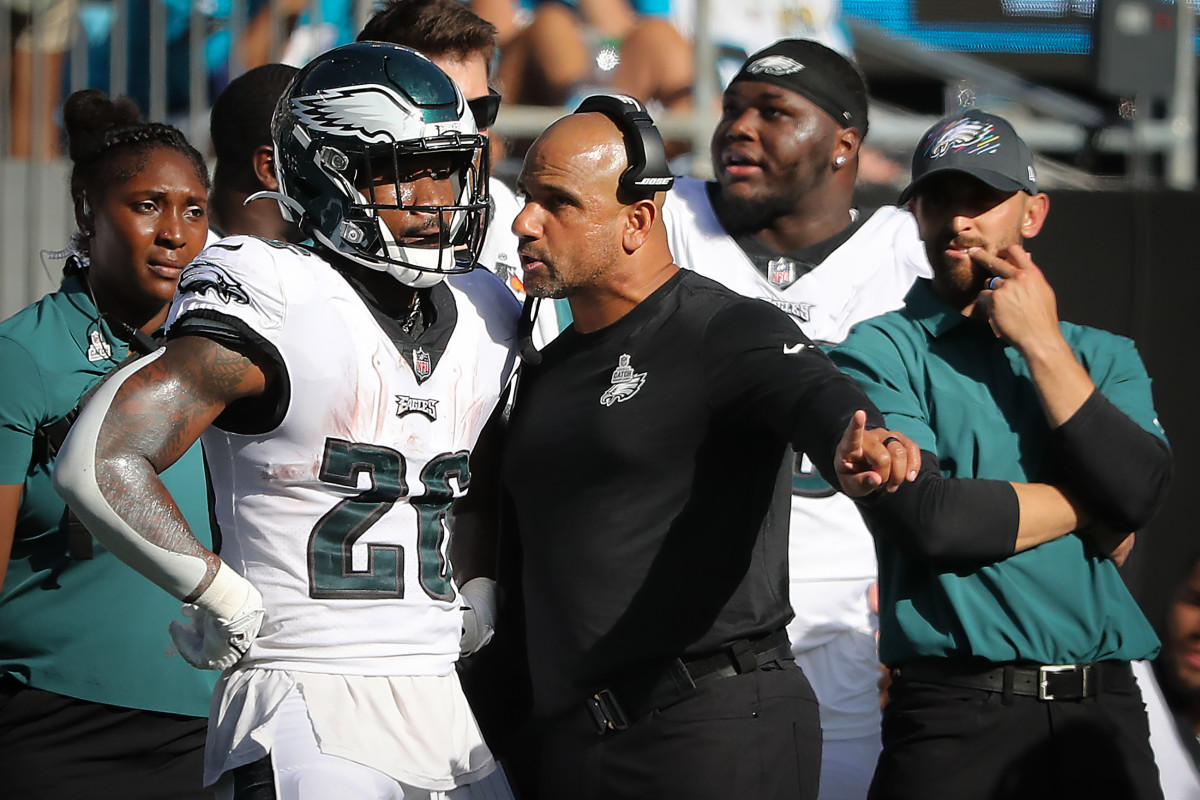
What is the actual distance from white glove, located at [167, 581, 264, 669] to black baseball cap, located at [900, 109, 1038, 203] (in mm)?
1802

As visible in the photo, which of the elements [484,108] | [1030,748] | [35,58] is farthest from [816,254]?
[35,58]

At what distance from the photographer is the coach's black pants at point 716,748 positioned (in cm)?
275

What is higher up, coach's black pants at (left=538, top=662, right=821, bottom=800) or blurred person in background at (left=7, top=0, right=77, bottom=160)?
blurred person in background at (left=7, top=0, right=77, bottom=160)

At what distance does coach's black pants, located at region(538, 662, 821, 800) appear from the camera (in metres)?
2.75

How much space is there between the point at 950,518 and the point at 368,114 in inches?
54.2

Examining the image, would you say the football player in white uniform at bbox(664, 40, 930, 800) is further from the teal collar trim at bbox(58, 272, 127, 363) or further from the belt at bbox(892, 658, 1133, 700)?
the teal collar trim at bbox(58, 272, 127, 363)

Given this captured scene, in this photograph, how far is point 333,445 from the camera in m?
2.71

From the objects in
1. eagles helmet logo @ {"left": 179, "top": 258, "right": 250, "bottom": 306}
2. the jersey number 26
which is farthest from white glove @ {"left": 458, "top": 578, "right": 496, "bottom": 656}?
eagles helmet logo @ {"left": 179, "top": 258, "right": 250, "bottom": 306}

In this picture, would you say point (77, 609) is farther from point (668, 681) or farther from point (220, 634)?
point (668, 681)

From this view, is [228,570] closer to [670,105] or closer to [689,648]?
[689,648]

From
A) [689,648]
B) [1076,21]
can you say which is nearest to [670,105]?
[1076,21]

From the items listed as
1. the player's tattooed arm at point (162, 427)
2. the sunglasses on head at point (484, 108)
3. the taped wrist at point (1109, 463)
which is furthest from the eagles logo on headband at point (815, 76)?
the player's tattooed arm at point (162, 427)

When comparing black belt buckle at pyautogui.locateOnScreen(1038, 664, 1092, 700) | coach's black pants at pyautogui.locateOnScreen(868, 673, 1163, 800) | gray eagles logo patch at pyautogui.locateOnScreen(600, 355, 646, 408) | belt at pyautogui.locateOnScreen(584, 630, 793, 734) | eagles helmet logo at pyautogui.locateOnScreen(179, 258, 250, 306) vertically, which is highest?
eagles helmet logo at pyautogui.locateOnScreen(179, 258, 250, 306)

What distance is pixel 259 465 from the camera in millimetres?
2699
